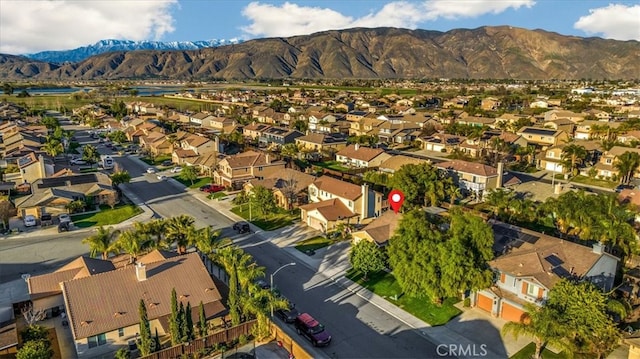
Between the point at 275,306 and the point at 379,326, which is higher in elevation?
the point at 275,306

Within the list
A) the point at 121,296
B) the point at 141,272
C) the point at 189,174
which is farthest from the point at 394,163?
the point at 121,296

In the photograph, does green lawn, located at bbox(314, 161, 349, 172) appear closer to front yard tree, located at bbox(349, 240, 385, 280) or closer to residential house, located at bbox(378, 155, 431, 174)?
residential house, located at bbox(378, 155, 431, 174)

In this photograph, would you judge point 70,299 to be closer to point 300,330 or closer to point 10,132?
point 300,330

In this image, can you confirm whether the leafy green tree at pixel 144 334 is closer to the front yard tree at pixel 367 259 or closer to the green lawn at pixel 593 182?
the front yard tree at pixel 367 259

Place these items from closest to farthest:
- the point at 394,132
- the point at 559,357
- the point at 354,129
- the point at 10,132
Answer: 1. the point at 559,357
2. the point at 10,132
3. the point at 394,132
4. the point at 354,129

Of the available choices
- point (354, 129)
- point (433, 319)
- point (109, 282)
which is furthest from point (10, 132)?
point (433, 319)

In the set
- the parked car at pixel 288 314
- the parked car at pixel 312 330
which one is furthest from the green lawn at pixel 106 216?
the parked car at pixel 312 330
